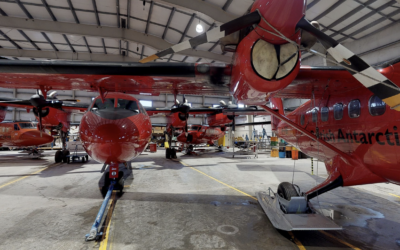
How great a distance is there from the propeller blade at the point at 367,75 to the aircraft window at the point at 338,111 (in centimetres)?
155

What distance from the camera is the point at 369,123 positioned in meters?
2.88

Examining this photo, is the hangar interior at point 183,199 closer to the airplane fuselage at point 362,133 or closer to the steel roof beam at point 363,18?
the steel roof beam at point 363,18

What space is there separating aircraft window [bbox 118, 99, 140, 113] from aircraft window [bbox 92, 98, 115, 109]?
0.20 m

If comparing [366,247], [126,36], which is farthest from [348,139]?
[126,36]

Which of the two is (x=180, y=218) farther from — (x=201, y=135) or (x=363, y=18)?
(x=363, y=18)

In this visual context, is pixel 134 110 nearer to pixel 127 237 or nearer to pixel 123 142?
pixel 123 142

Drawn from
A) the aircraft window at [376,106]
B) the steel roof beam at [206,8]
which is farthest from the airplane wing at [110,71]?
the steel roof beam at [206,8]

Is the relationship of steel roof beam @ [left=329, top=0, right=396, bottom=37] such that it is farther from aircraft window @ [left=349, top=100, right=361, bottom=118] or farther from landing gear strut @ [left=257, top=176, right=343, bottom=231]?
landing gear strut @ [left=257, top=176, right=343, bottom=231]

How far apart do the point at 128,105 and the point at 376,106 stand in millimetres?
5210

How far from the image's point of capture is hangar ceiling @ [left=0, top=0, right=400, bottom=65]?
9.93m

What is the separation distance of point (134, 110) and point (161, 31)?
1104 cm

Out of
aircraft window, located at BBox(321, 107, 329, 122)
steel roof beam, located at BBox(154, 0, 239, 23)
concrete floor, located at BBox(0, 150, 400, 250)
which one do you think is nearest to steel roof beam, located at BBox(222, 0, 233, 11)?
steel roof beam, located at BBox(154, 0, 239, 23)

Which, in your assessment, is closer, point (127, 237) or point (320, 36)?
point (320, 36)

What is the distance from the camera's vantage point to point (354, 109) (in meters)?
3.19
